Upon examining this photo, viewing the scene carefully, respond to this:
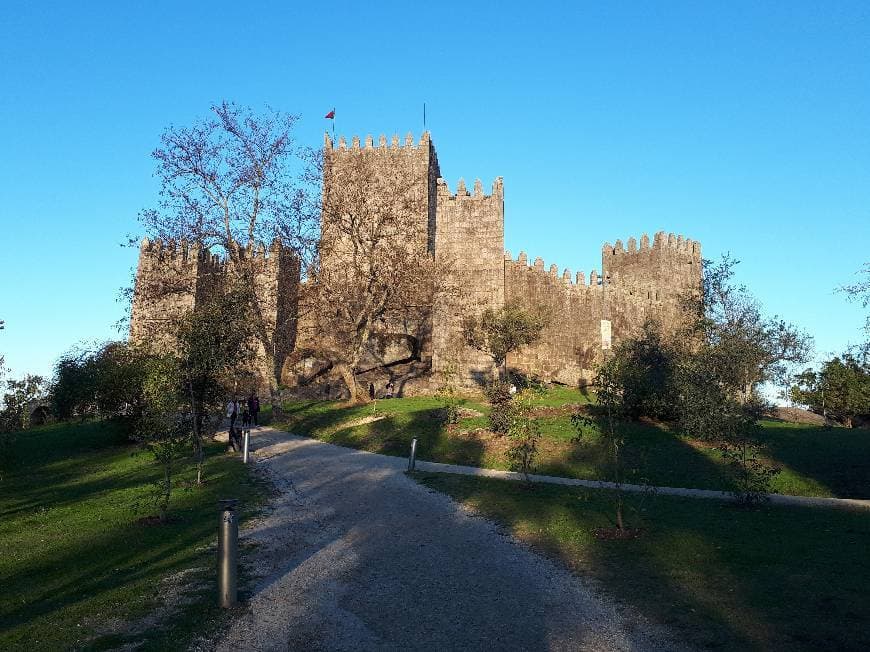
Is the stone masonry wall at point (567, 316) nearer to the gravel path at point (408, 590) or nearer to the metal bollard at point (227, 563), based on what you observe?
the gravel path at point (408, 590)

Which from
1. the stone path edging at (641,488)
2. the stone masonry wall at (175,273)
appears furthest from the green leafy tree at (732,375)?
the stone masonry wall at (175,273)

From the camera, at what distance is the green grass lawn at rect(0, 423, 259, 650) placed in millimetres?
7227

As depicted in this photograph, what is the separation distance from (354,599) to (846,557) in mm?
6986

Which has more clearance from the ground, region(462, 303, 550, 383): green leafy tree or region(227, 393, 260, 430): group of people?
region(462, 303, 550, 383): green leafy tree

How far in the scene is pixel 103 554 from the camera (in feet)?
35.4

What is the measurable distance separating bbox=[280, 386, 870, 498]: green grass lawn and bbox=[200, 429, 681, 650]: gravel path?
505 cm

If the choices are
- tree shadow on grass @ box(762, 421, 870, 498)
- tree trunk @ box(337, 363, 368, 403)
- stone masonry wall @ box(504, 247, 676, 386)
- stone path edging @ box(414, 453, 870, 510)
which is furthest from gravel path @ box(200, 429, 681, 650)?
stone masonry wall @ box(504, 247, 676, 386)

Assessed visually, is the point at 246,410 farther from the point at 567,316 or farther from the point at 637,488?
the point at 567,316

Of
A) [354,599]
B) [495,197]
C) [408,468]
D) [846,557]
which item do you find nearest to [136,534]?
[354,599]

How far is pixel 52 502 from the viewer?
16.4 meters

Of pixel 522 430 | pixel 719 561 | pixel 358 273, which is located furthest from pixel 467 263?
pixel 719 561

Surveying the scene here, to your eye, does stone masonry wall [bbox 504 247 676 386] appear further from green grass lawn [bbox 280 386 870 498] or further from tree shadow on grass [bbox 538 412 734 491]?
tree shadow on grass [bbox 538 412 734 491]

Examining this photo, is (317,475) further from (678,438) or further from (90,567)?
(678,438)

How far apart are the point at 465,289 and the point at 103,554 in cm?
2940
